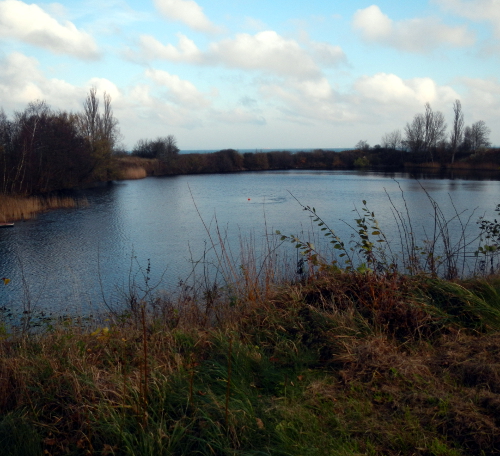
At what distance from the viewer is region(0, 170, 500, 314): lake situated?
8594 mm

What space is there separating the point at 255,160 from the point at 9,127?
32660mm

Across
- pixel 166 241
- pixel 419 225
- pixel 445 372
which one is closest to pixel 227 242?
pixel 166 241

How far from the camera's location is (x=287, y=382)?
3137 mm

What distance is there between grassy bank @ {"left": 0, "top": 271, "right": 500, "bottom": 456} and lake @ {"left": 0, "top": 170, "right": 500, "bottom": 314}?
9.81 ft

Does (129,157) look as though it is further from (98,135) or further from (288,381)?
(288,381)

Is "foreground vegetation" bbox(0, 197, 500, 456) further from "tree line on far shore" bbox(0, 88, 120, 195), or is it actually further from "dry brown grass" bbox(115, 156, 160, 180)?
"dry brown grass" bbox(115, 156, 160, 180)

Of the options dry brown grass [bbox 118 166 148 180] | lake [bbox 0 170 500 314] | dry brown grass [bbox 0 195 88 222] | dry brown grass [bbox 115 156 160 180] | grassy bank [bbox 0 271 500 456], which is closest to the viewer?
grassy bank [bbox 0 271 500 456]

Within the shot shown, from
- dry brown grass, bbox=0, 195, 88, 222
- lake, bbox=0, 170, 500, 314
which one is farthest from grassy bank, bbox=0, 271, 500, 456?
dry brown grass, bbox=0, 195, 88, 222

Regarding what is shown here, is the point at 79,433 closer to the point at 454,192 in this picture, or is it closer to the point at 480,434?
the point at 480,434

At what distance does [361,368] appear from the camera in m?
3.22

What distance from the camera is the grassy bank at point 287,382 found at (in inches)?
97.2

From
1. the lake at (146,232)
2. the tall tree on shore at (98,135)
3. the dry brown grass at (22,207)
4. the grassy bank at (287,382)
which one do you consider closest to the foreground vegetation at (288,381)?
the grassy bank at (287,382)

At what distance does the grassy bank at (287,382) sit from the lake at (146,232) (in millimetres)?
2991

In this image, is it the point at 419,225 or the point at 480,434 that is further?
the point at 419,225
